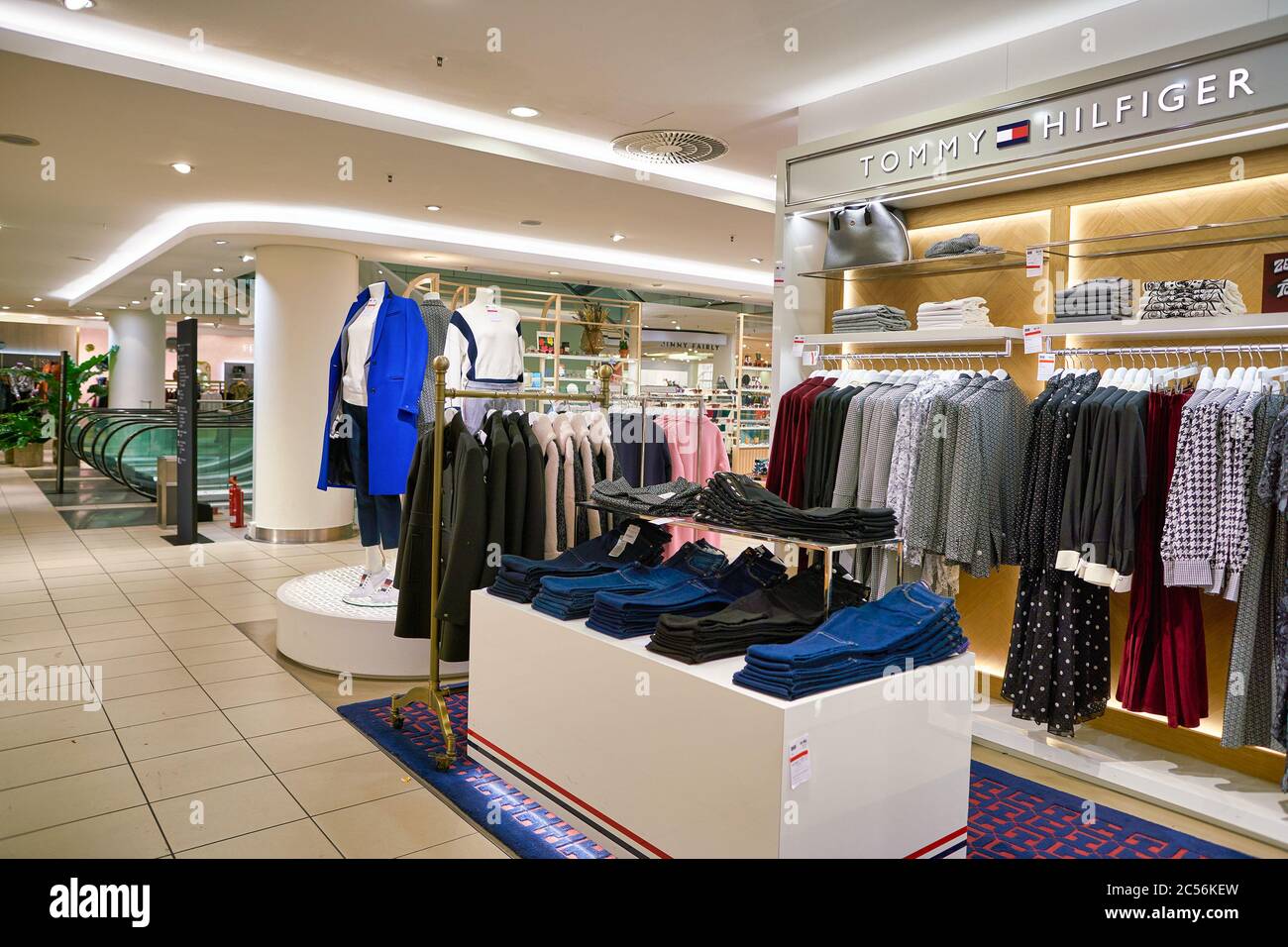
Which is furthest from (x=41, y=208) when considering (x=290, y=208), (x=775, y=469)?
→ (x=775, y=469)

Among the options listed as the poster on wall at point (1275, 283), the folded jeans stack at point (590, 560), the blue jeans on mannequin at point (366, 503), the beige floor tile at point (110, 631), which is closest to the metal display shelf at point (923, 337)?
the poster on wall at point (1275, 283)

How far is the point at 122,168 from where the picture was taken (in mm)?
6336

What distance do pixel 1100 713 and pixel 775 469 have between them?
186 centimetres

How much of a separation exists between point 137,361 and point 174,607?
511 inches

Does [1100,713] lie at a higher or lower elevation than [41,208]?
lower

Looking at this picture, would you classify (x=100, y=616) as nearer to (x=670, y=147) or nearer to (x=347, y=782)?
(x=347, y=782)

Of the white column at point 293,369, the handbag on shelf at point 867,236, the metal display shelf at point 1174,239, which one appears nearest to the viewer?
the metal display shelf at point 1174,239

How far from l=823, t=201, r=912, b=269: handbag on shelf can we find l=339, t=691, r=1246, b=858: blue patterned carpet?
2.51 m

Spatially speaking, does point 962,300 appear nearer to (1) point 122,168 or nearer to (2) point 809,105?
(2) point 809,105

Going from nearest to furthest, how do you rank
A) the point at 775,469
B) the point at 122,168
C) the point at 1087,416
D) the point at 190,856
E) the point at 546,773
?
the point at 190,856 < the point at 546,773 < the point at 1087,416 < the point at 775,469 < the point at 122,168

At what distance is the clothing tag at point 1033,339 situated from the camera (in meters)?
3.85

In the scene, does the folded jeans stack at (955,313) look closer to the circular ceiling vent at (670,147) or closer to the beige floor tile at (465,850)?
the circular ceiling vent at (670,147)

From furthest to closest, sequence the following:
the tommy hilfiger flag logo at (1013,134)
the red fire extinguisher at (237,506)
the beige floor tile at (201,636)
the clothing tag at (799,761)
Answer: the red fire extinguisher at (237,506) → the beige floor tile at (201,636) → the tommy hilfiger flag logo at (1013,134) → the clothing tag at (799,761)

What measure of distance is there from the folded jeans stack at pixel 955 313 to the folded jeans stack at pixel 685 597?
5.88 ft
